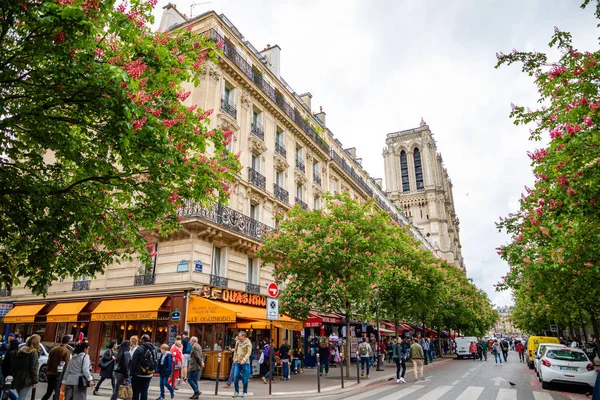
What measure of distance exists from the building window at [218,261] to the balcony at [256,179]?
446cm

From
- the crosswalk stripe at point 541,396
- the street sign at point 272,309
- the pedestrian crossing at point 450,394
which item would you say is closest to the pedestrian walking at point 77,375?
the street sign at point 272,309

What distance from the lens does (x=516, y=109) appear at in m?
10.5

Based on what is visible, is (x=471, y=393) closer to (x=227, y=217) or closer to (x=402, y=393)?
(x=402, y=393)

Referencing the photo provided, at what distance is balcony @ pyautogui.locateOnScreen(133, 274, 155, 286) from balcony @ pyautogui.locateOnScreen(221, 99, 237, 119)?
919cm

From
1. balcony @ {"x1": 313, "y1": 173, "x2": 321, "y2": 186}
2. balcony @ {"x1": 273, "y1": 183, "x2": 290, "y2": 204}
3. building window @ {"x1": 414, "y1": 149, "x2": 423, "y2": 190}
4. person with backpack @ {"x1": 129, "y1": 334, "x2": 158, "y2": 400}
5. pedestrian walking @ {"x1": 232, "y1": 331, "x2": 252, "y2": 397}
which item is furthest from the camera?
building window @ {"x1": 414, "y1": 149, "x2": 423, "y2": 190}

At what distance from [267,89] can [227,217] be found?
9909 mm

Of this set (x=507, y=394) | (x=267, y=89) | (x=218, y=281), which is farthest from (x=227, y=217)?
(x=507, y=394)

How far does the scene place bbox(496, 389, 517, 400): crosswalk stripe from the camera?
11.3 meters

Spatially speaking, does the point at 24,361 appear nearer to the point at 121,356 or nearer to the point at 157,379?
the point at 121,356

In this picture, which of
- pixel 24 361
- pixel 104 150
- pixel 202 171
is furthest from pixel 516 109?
pixel 24 361

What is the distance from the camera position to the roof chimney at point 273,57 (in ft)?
92.3

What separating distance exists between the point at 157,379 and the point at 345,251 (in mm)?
9134

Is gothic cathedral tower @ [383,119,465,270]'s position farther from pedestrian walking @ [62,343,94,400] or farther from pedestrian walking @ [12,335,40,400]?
pedestrian walking @ [12,335,40,400]

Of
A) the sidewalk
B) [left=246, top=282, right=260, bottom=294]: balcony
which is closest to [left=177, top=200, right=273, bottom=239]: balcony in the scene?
[left=246, top=282, right=260, bottom=294]: balcony
